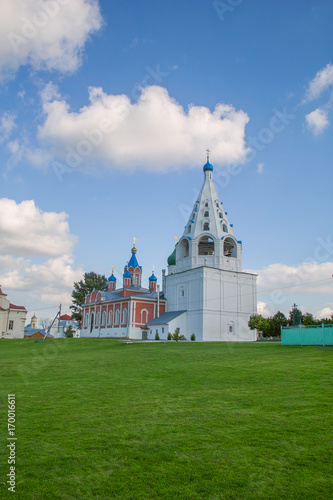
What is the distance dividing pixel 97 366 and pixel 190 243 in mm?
27453

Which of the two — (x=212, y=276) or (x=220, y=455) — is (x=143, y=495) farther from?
(x=212, y=276)

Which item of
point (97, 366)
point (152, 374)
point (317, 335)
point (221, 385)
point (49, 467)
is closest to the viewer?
point (49, 467)

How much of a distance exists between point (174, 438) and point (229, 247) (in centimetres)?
3637

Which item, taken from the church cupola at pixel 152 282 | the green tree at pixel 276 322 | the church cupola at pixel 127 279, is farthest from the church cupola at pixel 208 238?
the church cupola at pixel 152 282

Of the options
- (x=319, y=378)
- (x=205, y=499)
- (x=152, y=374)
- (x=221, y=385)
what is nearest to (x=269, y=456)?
(x=205, y=499)

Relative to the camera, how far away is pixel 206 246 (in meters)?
41.6

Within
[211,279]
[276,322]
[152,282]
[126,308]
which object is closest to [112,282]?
[152,282]

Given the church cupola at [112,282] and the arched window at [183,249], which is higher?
the arched window at [183,249]

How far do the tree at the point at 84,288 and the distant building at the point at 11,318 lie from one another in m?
16.5

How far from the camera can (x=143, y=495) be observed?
3955 millimetres

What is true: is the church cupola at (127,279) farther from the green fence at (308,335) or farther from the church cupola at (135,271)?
the green fence at (308,335)

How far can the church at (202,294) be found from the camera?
3684cm

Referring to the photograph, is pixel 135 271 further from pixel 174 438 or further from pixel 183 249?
pixel 174 438

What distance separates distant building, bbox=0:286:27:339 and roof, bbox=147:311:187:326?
1645 centimetres
